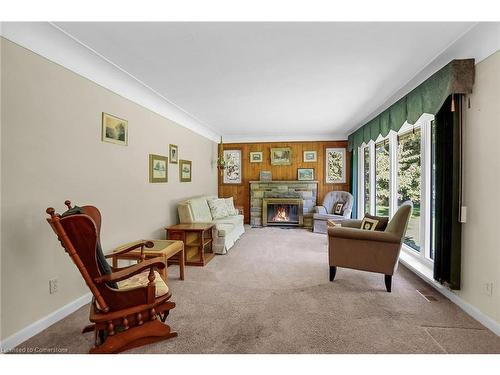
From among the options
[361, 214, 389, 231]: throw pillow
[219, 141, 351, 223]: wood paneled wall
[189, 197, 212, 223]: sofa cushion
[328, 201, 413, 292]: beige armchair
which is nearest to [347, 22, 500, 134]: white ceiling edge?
[328, 201, 413, 292]: beige armchair

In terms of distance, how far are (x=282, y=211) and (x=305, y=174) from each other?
1196 mm

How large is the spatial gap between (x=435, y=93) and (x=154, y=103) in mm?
3484

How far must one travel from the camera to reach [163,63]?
2578 mm

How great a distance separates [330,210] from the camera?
6.12 meters

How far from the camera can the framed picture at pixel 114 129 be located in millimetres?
2668

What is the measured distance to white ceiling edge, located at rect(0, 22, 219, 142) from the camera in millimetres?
1841

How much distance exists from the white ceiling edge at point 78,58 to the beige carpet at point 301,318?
2260 millimetres

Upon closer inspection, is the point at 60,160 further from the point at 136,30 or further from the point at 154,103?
the point at 154,103

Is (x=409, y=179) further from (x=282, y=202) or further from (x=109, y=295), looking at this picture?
(x=109, y=295)

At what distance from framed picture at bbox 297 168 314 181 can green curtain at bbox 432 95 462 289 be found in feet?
13.6

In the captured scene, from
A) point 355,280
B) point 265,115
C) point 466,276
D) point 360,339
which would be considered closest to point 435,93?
point 466,276

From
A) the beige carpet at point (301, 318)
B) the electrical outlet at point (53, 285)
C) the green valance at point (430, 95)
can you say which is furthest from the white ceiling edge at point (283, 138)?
the electrical outlet at point (53, 285)

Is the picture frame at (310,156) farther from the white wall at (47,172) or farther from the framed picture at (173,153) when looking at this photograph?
the white wall at (47,172)

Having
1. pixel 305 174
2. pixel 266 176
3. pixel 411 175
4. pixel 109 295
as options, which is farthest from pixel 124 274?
pixel 305 174
